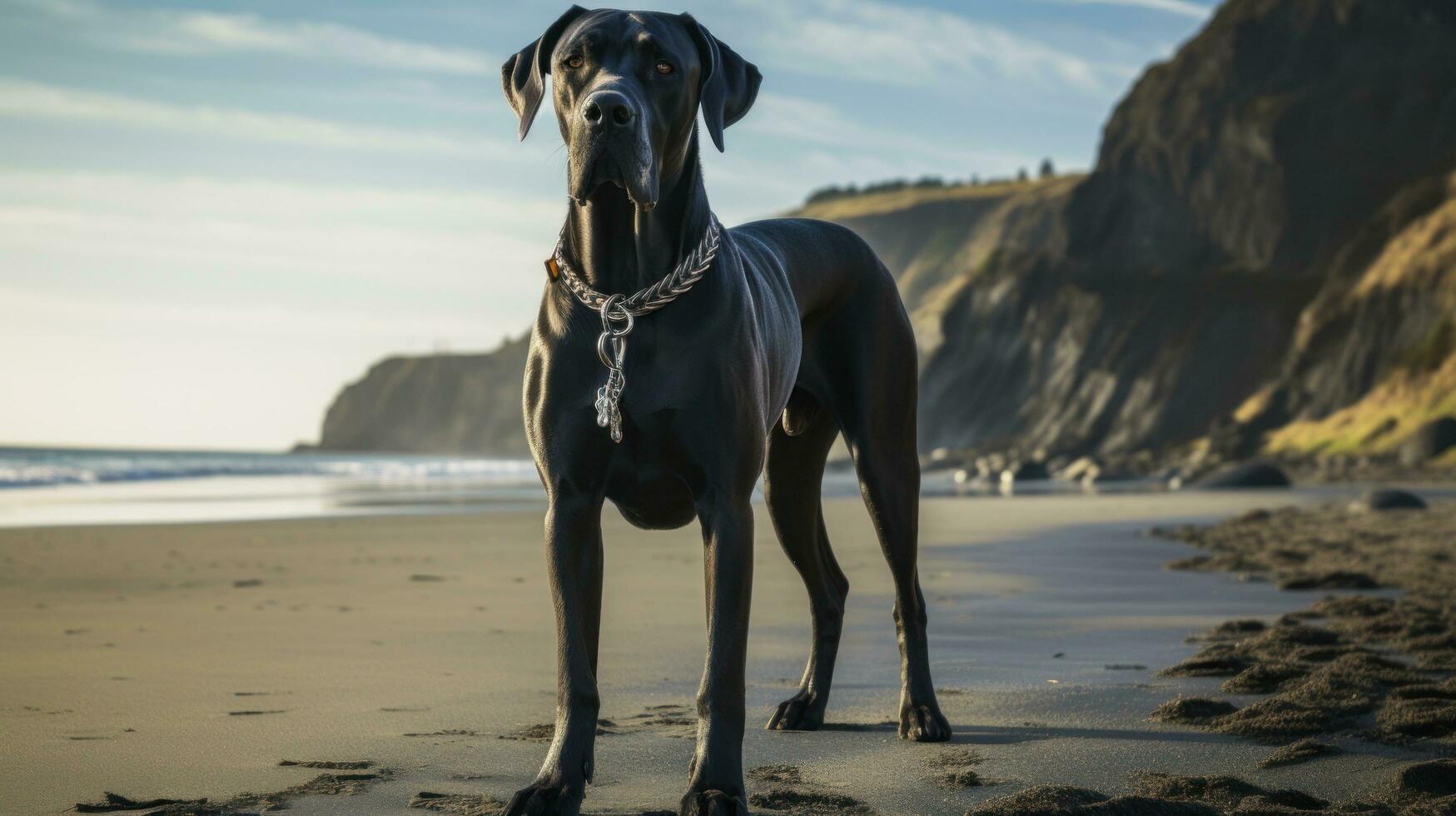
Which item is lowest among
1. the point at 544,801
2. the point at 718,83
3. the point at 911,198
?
the point at 544,801

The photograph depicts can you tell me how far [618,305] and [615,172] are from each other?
1.11 feet

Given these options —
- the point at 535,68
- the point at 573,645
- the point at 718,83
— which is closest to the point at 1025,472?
the point at 718,83

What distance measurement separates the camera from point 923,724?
4234 millimetres

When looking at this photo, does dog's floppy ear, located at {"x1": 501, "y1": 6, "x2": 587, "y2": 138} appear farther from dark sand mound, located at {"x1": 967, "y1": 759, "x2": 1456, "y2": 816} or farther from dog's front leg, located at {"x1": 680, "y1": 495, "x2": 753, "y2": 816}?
dark sand mound, located at {"x1": 967, "y1": 759, "x2": 1456, "y2": 816}

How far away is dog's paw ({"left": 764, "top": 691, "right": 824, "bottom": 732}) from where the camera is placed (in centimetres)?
440

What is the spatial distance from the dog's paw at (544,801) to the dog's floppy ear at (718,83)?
A: 5.34 ft

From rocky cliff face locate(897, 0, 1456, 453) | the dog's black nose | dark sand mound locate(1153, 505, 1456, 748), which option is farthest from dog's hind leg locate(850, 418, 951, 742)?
rocky cliff face locate(897, 0, 1456, 453)

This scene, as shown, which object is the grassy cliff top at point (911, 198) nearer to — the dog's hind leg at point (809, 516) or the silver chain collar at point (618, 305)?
the dog's hind leg at point (809, 516)

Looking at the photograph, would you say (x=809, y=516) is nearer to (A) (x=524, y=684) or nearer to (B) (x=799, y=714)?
(B) (x=799, y=714)

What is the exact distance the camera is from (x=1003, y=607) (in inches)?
297

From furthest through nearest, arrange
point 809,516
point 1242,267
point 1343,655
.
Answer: point 1242,267 → point 1343,655 → point 809,516

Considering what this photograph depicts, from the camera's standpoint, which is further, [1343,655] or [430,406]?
[430,406]

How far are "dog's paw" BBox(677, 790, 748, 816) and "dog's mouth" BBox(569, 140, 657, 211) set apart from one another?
4.49 ft

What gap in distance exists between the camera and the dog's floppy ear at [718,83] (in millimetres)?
3607
